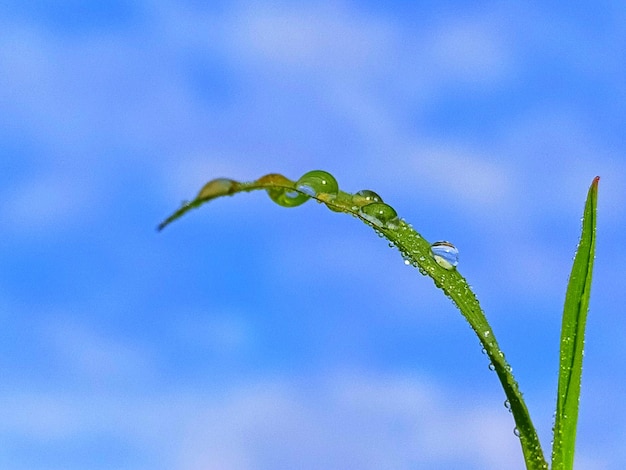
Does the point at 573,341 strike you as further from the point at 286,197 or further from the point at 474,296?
the point at 286,197

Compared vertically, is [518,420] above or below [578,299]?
below

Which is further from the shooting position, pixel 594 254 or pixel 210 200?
pixel 594 254

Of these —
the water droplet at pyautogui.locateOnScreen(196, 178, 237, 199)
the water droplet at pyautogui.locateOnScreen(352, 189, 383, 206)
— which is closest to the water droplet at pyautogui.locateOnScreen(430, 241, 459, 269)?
the water droplet at pyautogui.locateOnScreen(352, 189, 383, 206)

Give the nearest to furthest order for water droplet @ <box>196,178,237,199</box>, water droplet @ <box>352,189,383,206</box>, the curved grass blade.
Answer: water droplet @ <box>196,178,237,199</box>
the curved grass blade
water droplet @ <box>352,189,383,206</box>

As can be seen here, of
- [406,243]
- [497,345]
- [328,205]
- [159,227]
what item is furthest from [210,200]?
[497,345]

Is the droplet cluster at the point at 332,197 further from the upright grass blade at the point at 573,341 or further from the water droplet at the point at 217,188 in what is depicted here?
the upright grass blade at the point at 573,341

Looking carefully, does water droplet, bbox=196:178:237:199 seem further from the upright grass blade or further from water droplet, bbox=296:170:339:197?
the upright grass blade

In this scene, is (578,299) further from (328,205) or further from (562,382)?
(328,205)
